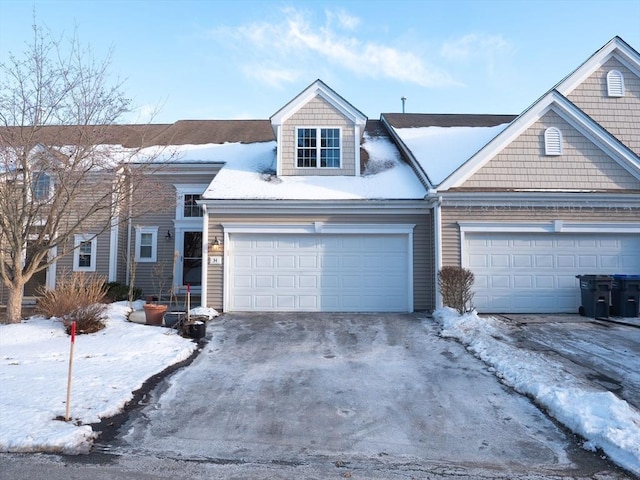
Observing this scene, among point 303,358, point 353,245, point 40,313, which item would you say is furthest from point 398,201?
point 40,313

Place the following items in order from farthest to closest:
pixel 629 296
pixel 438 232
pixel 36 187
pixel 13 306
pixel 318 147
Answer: pixel 318 147 < pixel 438 232 < pixel 629 296 < pixel 36 187 < pixel 13 306

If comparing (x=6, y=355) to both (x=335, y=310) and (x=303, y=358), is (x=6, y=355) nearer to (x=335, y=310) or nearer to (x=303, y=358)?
(x=303, y=358)

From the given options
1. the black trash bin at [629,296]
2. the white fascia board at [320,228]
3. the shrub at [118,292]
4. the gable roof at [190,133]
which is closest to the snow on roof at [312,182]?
the white fascia board at [320,228]

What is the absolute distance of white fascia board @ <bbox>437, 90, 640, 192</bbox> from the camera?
11.0 meters

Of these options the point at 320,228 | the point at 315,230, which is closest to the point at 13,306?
the point at 315,230

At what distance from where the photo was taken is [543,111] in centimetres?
1129

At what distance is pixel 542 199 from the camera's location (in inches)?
429

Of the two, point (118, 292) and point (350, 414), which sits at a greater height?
point (118, 292)

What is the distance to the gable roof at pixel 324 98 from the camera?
1267cm

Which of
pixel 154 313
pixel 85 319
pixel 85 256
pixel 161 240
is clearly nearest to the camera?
pixel 85 319

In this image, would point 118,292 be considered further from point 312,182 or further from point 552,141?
point 552,141

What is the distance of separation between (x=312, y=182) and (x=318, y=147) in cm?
136

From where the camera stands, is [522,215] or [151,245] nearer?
[522,215]

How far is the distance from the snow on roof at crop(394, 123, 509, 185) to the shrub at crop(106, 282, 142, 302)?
9822 millimetres
